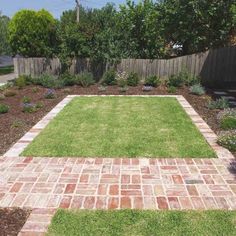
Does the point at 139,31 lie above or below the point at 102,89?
above

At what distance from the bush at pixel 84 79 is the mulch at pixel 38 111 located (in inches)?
8.9

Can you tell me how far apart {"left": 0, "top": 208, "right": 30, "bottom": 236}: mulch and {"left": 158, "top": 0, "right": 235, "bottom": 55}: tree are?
41.2ft

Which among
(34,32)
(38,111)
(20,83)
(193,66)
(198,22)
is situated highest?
(198,22)

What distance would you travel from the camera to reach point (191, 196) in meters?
4.65

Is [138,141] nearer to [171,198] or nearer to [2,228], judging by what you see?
[171,198]

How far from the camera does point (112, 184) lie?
198 inches

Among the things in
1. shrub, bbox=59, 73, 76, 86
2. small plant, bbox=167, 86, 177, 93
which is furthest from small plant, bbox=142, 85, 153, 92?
shrub, bbox=59, 73, 76, 86

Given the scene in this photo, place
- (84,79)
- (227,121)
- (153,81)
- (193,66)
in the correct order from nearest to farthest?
1. (227,121)
2. (153,81)
3. (84,79)
4. (193,66)

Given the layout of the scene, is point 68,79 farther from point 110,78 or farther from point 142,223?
point 142,223

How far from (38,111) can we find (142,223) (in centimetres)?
641

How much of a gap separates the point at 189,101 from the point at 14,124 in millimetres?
5649

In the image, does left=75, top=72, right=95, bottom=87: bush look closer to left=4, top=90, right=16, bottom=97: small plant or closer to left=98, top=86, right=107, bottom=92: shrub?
left=98, top=86, right=107, bottom=92: shrub

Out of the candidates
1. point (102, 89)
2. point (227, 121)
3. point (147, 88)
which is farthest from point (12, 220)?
point (147, 88)

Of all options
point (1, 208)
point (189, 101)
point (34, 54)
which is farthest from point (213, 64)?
point (1, 208)
